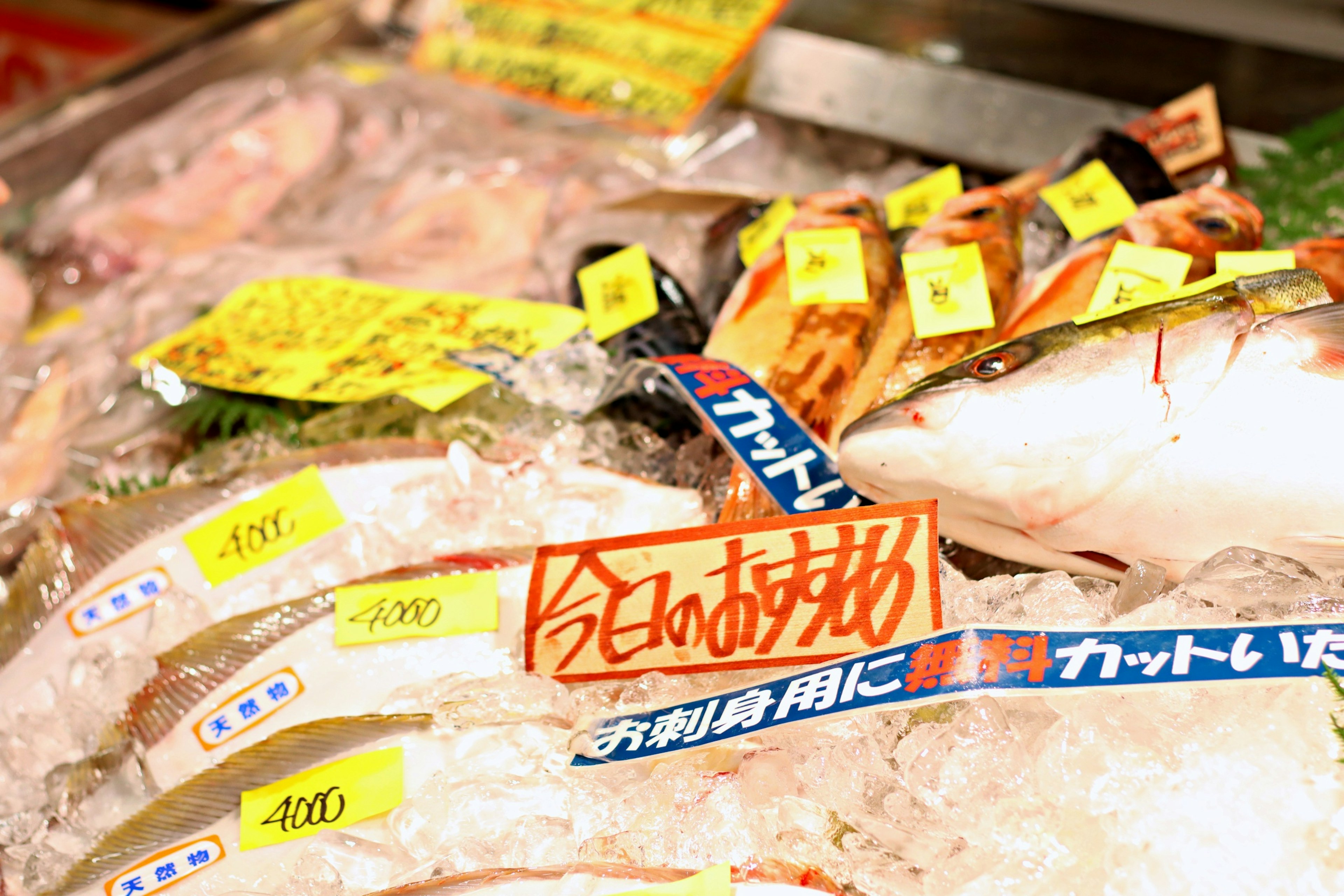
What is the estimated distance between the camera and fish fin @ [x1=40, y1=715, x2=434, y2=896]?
4.59 feet

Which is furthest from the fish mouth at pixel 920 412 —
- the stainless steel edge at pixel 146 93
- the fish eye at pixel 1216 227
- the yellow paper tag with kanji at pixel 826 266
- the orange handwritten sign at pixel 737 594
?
the stainless steel edge at pixel 146 93

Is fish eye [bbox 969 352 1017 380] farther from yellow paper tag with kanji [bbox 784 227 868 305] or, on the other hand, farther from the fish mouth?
yellow paper tag with kanji [bbox 784 227 868 305]

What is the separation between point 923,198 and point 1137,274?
33.8 inches

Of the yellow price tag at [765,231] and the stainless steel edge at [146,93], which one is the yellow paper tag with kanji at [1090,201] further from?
the stainless steel edge at [146,93]

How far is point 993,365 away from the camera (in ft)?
4.34

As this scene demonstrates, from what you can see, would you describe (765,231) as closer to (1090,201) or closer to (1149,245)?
(1090,201)

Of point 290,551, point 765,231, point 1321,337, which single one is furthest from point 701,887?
point 765,231

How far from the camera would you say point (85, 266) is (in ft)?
10.5

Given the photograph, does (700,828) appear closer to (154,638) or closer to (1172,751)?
(1172,751)

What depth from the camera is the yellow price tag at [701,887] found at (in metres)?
1.02

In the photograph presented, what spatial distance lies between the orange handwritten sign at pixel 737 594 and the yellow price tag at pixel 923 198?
1346 millimetres

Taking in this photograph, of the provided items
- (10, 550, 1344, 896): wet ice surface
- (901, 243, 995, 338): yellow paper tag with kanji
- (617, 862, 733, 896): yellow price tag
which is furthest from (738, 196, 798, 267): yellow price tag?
(617, 862, 733, 896): yellow price tag

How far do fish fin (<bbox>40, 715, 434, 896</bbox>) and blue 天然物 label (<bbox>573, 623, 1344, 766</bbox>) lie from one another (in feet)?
1.47

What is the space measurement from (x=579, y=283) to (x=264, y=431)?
2.66 feet
